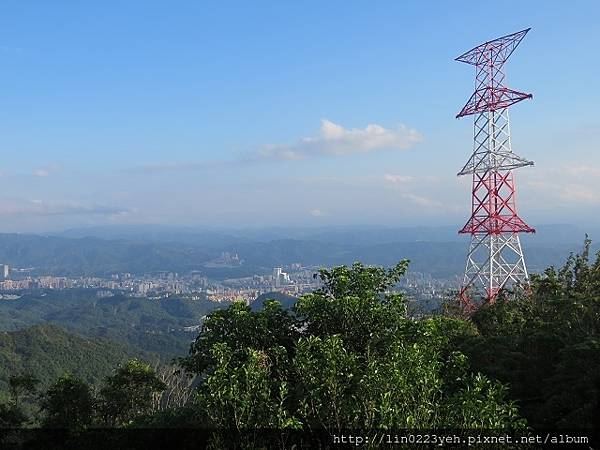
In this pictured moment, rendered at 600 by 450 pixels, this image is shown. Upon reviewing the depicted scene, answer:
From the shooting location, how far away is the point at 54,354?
50.4 m

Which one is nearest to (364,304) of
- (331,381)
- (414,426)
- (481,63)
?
(331,381)

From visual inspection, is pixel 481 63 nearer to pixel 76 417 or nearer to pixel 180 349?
pixel 76 417

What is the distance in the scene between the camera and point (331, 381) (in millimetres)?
4238

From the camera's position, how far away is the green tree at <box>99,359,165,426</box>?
28.9 ft

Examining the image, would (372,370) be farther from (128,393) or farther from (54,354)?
(54,354)

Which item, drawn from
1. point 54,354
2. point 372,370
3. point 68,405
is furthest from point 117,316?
point 372,370

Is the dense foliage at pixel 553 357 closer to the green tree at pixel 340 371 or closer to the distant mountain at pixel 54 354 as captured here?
the green tree at pixel 340 371

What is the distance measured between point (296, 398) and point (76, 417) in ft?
17.8

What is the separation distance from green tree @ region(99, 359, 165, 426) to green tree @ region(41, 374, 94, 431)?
0.34 metres

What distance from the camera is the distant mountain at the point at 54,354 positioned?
47.1 meters

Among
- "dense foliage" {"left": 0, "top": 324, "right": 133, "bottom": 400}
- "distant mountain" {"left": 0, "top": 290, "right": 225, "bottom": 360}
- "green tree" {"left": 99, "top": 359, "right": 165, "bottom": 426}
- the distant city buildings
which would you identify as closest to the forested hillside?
"green tree" {"left": 99, "top": 359, "right": 165, "bottom": 426}

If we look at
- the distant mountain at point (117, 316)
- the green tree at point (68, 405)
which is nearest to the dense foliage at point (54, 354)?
the distant mountain at point (117, 316)

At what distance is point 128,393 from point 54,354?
4798 centimetres

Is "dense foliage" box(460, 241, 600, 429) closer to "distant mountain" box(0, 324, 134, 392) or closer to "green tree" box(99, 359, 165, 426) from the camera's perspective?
"green tree" box(99, 359, 165, 426)
